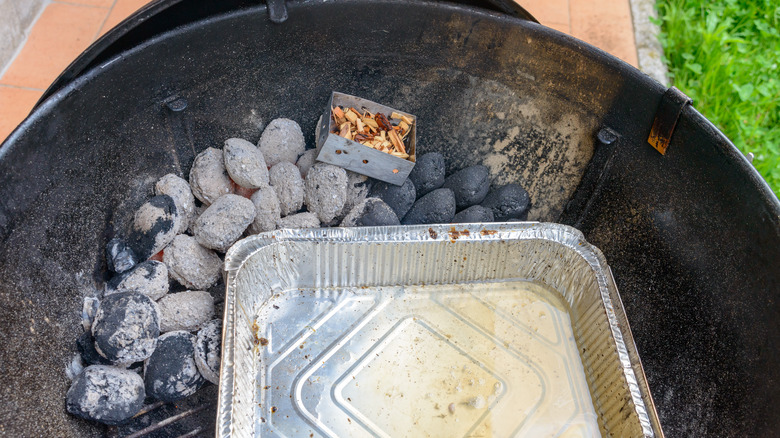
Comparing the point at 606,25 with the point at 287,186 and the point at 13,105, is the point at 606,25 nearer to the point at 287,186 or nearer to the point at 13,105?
the point at 287,186

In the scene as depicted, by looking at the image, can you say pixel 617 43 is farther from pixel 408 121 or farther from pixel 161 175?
pixel 161 175

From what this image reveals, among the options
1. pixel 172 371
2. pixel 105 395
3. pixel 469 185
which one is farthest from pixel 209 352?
pixel 469 185

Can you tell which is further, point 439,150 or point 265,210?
point 439,150

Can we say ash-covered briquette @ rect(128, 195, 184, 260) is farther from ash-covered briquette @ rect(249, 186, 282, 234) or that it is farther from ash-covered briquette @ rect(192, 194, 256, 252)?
ash-covered briquette @ rect(249, 186, 282, 234)

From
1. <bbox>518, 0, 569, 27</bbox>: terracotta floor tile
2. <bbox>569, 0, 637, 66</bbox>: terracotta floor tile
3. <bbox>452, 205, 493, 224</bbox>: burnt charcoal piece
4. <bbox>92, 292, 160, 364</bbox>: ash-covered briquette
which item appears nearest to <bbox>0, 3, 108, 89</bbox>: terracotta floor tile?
<bbox>92, 292, 160, 364</bbox>: ash-covered briquette

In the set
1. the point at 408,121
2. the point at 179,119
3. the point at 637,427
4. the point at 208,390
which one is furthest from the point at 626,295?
the point at 179,119
